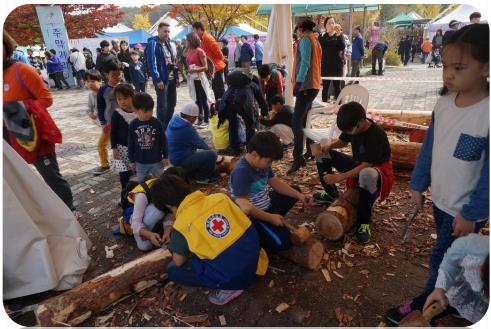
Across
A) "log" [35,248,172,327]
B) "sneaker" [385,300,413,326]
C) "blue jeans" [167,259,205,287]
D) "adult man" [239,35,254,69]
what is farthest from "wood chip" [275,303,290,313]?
"adult man" [239,35,254,69]

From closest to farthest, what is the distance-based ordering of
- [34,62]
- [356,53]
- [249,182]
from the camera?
1. [249,182]
2. [356,53]
3. [34,62]

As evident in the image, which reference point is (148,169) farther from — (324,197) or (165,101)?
(165,101)

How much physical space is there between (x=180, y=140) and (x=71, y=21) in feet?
65.1

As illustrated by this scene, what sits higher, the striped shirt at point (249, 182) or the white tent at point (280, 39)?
the white tent at point (280, 39)

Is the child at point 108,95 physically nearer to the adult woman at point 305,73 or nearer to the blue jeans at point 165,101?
the blue jeans at point 165,101

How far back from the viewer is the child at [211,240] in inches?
88.3

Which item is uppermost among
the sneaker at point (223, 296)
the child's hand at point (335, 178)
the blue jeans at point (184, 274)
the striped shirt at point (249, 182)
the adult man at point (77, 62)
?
the adult man at point (77, 62)

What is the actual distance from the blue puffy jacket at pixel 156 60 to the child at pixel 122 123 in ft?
8.00

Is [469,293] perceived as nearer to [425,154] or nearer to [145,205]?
[425,154]

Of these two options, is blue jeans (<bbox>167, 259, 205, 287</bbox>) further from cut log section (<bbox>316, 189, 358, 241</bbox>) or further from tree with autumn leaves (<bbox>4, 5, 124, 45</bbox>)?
tree with autumn leaves (<bbox>4, 5, 124, 45</bbox>)

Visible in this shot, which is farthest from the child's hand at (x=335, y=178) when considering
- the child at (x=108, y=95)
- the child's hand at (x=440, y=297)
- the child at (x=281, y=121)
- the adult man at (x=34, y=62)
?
the adult man at (x=34, y=62)

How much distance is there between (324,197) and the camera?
395 centimetres

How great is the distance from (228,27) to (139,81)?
1514cm

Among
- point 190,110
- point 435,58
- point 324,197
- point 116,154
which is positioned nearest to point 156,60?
point 190,110
